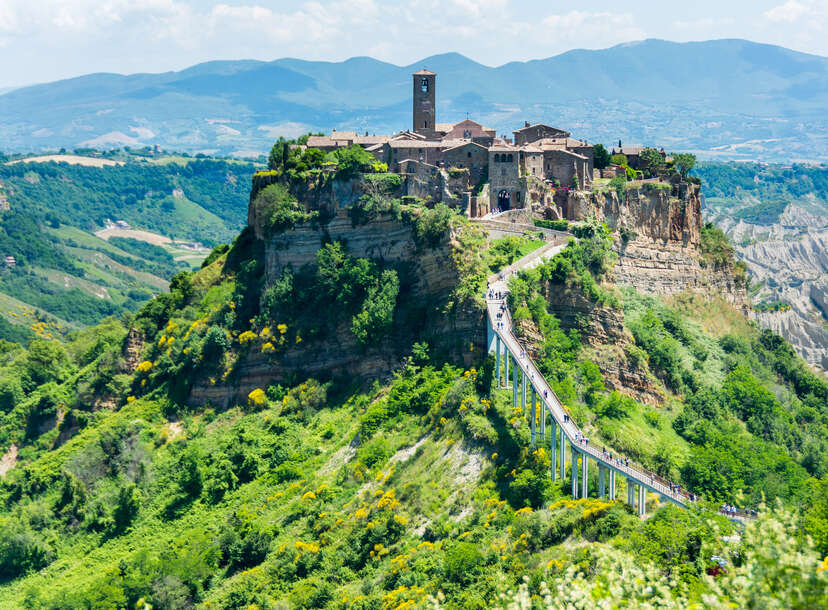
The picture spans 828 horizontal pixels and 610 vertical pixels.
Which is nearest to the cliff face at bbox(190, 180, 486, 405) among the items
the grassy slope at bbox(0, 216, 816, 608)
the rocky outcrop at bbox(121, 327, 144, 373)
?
the grassy slope at bbox(0, 216, 816, 608)

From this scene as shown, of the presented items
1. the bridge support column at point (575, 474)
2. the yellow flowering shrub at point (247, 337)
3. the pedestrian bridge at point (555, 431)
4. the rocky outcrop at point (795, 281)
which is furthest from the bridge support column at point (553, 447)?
the rocky outcrop at point (795, 281)

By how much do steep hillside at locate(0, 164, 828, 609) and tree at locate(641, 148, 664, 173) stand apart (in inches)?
439

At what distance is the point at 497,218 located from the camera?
6800cm

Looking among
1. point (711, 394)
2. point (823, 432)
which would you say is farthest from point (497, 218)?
point (823, 432)

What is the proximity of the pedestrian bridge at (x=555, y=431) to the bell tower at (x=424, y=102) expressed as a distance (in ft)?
97.3

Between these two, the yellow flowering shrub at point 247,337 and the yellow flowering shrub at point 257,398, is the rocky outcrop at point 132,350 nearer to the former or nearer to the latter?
the yellow flowering shrub at point 247,337

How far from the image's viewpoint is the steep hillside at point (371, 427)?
4341cm

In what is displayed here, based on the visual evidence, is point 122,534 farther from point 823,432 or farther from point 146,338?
point 823,432

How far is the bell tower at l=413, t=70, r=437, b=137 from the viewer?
3199 inches

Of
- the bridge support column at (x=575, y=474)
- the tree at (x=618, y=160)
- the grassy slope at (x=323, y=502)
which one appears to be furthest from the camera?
the tree at (x=618, y=160)

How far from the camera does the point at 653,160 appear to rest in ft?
257

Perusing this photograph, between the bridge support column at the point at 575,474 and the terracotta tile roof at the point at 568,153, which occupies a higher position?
the terracotta tile roof at the point at 568,153

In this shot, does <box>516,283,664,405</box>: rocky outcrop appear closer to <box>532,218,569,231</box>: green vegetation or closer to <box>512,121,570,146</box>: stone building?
<box>532,218,569,231</box>: green vegetation

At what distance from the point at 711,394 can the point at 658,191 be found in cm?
2093
